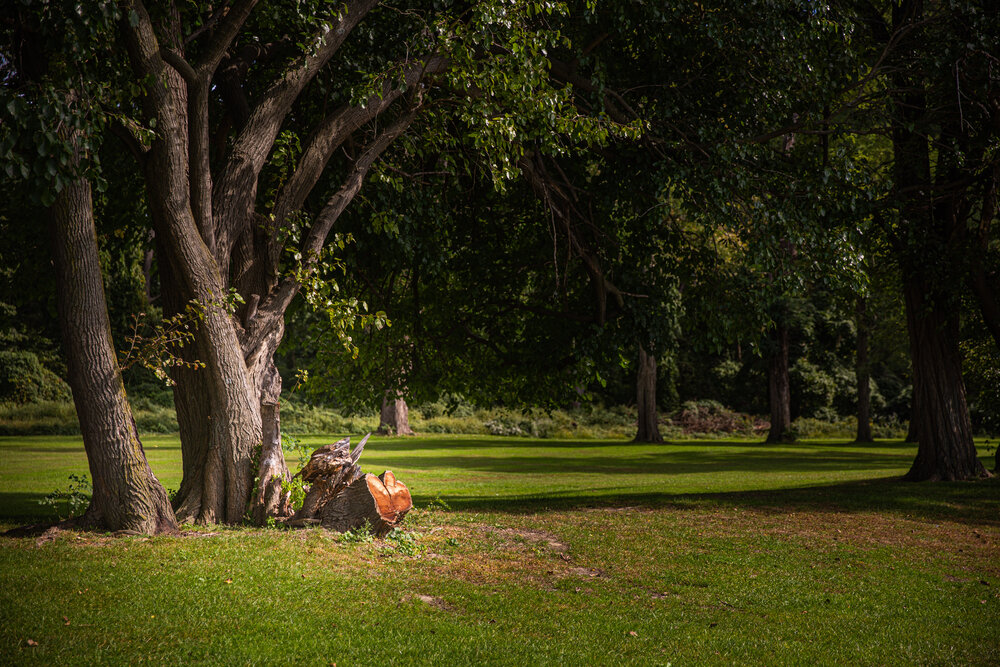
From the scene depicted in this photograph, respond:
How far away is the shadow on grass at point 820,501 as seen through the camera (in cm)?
1383

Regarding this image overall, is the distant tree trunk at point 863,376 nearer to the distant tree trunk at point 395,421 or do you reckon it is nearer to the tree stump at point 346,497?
the distant tree trunk at point 395,421

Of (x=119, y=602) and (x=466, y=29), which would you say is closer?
(x=119, y=602)

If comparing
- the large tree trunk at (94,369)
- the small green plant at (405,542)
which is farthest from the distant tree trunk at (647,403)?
the large tree trunk at (94,369)

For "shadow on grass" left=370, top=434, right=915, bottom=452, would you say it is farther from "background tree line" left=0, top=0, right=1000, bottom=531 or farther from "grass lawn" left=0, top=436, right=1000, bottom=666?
"grass lawn" left=0, top=436, right=1000, bottom=666

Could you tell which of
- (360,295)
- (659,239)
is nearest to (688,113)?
(659,239)

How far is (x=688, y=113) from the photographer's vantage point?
1369 centimetres

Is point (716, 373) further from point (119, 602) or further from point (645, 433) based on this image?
point (119, 602)

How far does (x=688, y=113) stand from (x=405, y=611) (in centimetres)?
1000

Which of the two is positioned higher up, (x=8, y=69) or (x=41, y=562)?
(x=8, y=69)

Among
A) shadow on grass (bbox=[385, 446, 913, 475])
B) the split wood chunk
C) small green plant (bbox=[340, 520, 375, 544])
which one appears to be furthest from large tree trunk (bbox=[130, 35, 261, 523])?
shadow on grass (bbox=[385, 446, 913, 475])

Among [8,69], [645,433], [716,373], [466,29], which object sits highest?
[466,29]

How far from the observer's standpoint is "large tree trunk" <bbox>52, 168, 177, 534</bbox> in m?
8.71

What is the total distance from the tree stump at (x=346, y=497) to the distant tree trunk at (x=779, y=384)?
27519 mm

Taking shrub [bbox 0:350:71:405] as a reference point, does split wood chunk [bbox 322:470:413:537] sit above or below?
below
